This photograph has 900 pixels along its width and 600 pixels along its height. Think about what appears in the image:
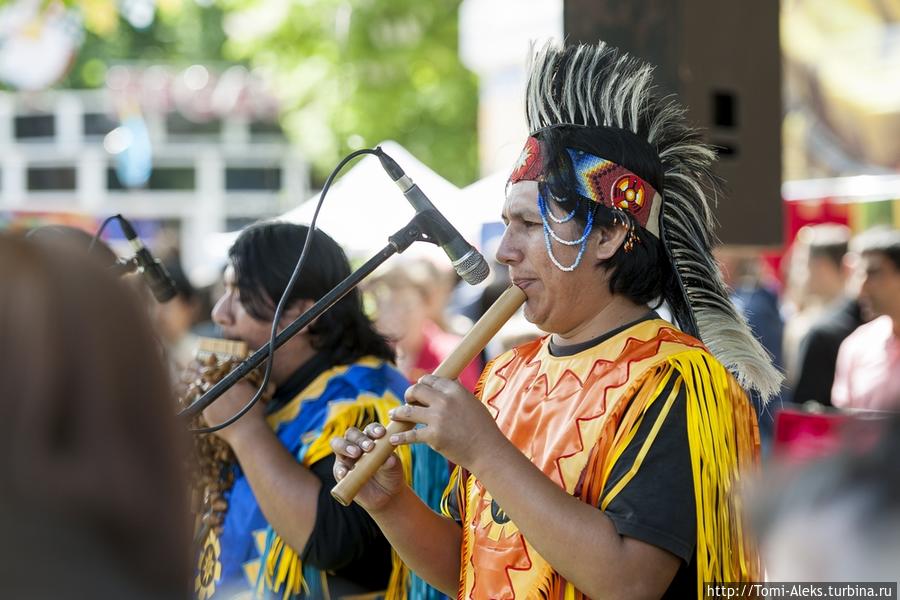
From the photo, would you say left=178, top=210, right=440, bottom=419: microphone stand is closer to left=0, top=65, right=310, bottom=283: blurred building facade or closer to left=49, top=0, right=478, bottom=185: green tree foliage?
left=49, top=0, right=478, bottom=185: green tree foliage

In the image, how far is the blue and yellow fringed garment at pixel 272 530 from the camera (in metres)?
2.72

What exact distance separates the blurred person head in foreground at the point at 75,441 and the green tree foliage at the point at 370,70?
1228cm

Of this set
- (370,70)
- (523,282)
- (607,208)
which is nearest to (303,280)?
(523,282)

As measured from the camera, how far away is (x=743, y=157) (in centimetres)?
442

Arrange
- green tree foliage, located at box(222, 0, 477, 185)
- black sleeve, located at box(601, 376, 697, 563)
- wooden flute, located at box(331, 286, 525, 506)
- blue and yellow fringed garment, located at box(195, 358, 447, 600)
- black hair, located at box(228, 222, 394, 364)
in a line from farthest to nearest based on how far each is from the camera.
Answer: green tree foliage, located at box(222, 0, 477, 185) → black hair, located at box(228, 222, 394, 364) → blue and yellow fringed garment, located at box(195, 358, 447, 600) → wooden flute, located at box(331, 286, 525, 506) → black sleeve, located at box(601, 376, 697, 563)

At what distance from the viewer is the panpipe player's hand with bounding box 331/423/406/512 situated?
2.13 metres

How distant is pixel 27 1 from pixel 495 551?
5.86 metres

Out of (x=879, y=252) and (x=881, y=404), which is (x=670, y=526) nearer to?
(x=881, y=404)

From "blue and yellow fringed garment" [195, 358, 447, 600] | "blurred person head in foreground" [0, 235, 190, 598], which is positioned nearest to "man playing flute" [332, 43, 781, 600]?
"blue and yellow fringed garment" [195, 358, 447, 600]

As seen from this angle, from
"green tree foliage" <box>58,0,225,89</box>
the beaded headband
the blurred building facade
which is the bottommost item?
the blurred building facade

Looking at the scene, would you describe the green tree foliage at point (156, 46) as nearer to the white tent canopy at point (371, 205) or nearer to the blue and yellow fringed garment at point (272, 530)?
the white tent canopy at point (371, 205)

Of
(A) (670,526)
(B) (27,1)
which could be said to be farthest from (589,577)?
(B) (27,1)

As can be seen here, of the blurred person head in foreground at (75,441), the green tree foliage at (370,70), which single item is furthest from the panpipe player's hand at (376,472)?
the green tree foliage at (370,70)

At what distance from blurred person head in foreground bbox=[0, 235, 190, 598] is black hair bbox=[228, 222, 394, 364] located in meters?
1.99
